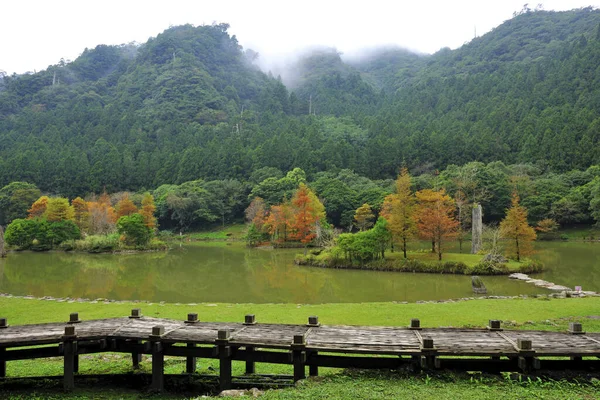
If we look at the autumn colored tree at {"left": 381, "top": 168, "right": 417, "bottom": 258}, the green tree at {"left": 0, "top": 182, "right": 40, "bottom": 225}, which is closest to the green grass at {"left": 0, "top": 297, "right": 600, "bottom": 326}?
the autumn colored tree at {"left": 381, "top": 168, "right": 417, "bottom": 258}

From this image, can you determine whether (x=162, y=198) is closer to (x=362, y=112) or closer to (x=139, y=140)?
(x=139, y=140)

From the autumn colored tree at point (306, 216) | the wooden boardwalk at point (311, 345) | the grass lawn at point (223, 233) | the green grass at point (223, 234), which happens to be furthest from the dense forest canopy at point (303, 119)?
the wooden boardwalk at point (311, 345)

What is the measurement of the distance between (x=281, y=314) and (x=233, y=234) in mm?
50570

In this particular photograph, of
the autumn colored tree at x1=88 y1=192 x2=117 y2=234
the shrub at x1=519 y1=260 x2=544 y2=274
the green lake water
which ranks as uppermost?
the autumn colored tree at x1=88 y1=192 x2=117 y2=234

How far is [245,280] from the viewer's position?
2664 cm

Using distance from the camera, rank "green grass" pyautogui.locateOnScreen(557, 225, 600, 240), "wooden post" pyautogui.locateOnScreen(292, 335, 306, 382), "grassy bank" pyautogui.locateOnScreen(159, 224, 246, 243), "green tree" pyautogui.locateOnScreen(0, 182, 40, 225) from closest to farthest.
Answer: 1. "wooden post" pyautogui.locateOnScreen(292, 335, 306, 382)
2. "green grass" pyautogui.locateOnScreen(557, 225, 600, 240)
3. "grassy bank" pyautogui.locateOnScreen(159, 224, 246, 243)
4. "green tree" pyautogui.locateOnScreen(0, 182, 40, 225)

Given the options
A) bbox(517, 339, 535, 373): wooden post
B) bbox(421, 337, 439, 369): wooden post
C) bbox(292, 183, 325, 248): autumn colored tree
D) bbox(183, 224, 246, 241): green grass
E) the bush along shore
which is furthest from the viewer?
bbox(183, 224, 246, 241): green grass

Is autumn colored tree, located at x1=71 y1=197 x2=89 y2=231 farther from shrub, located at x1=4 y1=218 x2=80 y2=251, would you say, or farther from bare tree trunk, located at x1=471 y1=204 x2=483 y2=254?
bare tree trunk, located at x1=471 y1=204 x2=483 y2=254

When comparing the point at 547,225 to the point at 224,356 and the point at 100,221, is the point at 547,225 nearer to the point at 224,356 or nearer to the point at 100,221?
the point at 224,356

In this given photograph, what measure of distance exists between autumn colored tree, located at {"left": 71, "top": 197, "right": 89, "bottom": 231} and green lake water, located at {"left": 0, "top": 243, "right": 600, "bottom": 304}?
16182 mm

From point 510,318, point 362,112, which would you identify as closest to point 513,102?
point 362,112

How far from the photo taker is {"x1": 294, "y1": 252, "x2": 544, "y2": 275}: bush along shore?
27.8 metres

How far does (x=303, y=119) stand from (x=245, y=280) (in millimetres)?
90726

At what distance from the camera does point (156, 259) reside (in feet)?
130
